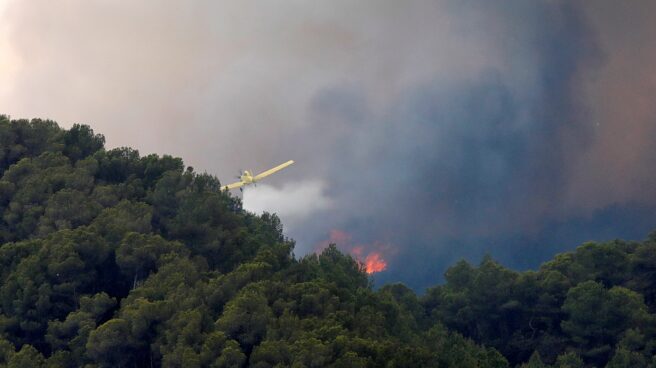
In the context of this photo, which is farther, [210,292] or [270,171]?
[270,171]

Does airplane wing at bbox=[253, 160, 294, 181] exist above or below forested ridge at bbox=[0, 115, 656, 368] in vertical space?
above

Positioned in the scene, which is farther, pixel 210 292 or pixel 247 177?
pixel 247 177

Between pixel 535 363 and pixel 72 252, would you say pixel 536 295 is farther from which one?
pixel 72 252

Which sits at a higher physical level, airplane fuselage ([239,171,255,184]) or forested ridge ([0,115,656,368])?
airplane fuselage ([239,171,255,184])

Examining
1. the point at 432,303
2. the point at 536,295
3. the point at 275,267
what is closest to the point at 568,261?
the point at 536,295

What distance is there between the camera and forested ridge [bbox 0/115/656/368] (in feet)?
297

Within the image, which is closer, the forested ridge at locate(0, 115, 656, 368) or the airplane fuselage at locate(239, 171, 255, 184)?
the forested ridge at locate(0, 115, 656, 368)

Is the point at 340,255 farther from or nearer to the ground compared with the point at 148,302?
farther from the ground

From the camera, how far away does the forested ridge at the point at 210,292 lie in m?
90.5

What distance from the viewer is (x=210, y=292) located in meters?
96.2

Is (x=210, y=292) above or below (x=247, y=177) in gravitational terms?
below

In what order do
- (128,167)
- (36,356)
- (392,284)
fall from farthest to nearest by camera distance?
(392,284) < (128,167) < (36,356)

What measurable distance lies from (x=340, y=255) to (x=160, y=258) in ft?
98.6

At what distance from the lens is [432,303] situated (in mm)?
140625
